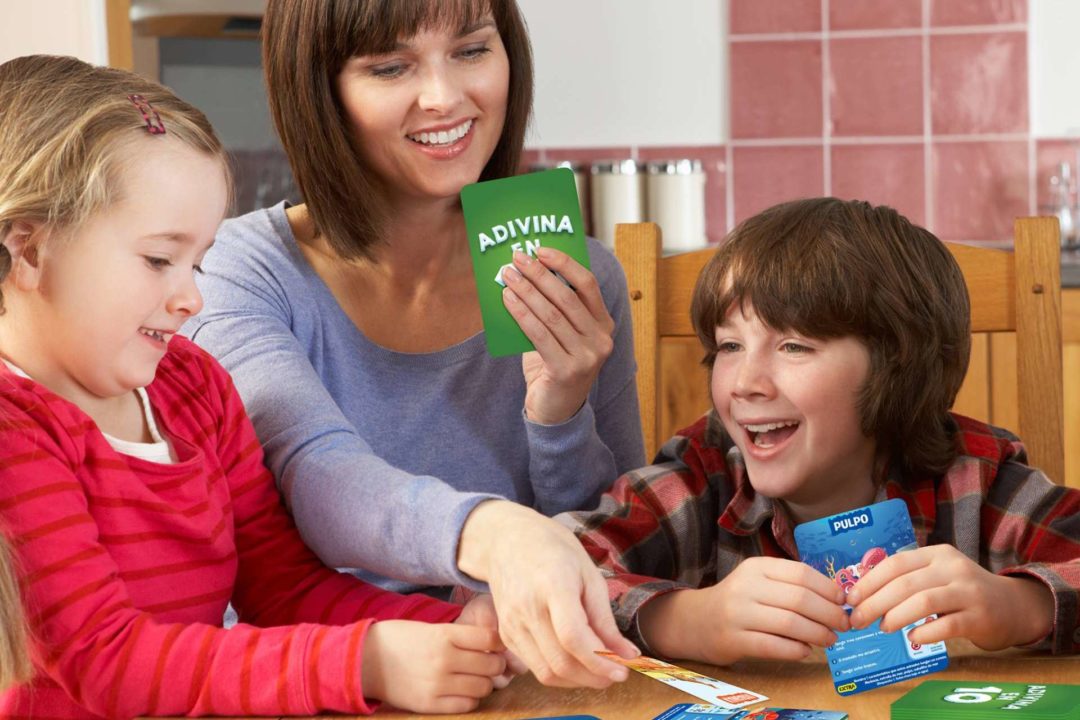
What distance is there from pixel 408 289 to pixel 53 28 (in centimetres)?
185

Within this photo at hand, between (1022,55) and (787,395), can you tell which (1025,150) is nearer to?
(1022,55)

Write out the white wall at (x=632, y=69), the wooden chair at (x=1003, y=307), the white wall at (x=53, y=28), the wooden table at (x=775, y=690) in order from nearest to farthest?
the wooden table at (x=775, y=690) → the wooden chair at (x=1003, y=307) → the white wall at (x=53, y=28) → the white wall at (x=632, y=69)

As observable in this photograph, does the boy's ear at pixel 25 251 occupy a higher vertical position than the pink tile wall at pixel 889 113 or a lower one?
lower

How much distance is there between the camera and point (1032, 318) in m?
1.52

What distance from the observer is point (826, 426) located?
50.8 inches

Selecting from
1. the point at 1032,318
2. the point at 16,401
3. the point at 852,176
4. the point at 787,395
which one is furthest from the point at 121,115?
the point at 852,176

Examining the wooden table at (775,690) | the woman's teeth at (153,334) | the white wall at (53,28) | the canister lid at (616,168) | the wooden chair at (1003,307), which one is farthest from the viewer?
the canister lid at (616,168)

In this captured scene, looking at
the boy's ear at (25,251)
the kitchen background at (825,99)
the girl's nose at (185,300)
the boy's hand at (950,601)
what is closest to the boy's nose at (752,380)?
the boy's hand at (950,601)

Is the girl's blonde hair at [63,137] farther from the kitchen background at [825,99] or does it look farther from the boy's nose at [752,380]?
the kitchen background at [825,99]

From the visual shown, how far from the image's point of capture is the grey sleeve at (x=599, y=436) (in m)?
1.43

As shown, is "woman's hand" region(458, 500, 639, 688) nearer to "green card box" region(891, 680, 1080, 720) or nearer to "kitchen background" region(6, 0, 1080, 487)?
"green card box" region(891, 680, 1080, 720)

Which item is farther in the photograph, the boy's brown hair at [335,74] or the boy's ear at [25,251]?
the boy's brown hair at [335,74]

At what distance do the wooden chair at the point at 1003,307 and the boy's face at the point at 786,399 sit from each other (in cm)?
30

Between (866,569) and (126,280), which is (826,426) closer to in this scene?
(866,569)
